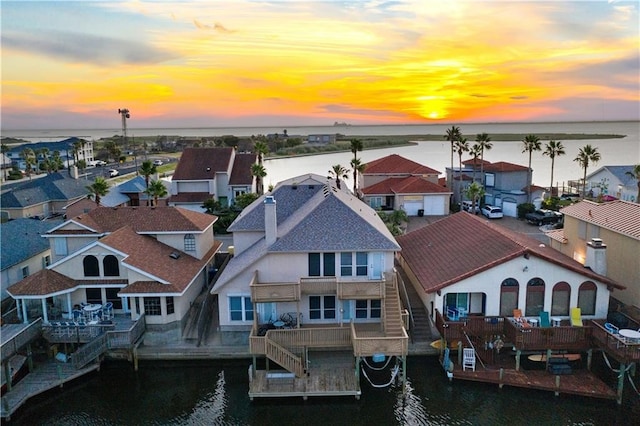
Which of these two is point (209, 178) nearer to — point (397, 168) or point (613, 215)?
point (397, 168)

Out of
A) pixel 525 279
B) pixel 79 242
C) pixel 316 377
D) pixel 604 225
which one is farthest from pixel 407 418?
pixel 79 242

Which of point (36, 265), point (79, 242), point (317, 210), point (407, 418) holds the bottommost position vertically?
point (407, 418)

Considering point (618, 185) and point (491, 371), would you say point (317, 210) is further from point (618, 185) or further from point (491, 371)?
point (618, 185)

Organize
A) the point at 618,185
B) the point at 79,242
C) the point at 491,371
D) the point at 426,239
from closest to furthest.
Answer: the point at 491,371, the point at 79,242, the point at 426,239, the point at 618,185

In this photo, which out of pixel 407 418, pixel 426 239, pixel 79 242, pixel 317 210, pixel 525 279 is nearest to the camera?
pixel 407 418

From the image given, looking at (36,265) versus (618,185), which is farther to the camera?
(618,185)

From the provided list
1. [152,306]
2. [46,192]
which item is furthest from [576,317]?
[46,192]
